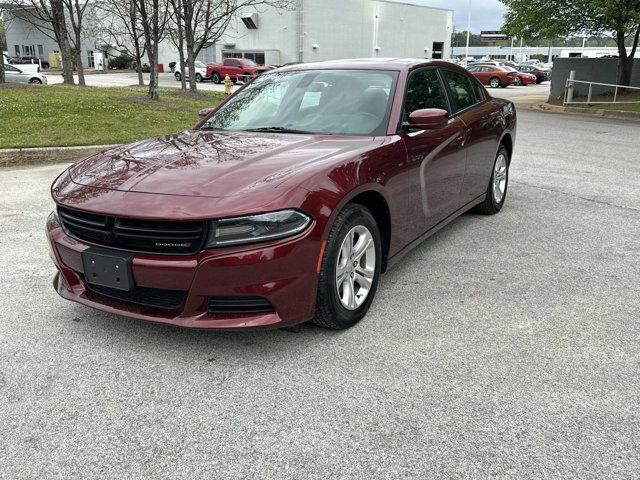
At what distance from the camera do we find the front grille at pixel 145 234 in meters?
2.85

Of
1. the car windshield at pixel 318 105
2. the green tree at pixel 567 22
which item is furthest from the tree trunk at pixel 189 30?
the car windshield at pixel 318 105

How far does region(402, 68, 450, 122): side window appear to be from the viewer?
13.9ft

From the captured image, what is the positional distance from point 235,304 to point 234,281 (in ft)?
0.48

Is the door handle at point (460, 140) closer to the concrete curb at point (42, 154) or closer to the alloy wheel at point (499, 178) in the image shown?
the alloy wheel at point (499, 178)

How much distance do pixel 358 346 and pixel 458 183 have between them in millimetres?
2155

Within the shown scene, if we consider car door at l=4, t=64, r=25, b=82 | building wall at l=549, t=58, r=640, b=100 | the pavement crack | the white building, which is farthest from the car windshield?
the white building

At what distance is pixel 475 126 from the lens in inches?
203

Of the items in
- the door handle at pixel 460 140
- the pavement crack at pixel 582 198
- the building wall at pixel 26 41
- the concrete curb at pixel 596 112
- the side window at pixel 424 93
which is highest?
the building wall at pixel 26 41

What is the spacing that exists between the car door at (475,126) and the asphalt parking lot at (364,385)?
0.92 m

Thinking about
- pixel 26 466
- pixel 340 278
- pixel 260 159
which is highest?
pixel 260 159

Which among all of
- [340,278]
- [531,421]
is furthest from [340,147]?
[531,421]

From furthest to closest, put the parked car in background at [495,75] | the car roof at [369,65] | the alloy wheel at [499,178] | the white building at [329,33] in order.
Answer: the white building at [329,33] → the parked car in background at [495,75] → the alloy wheel at [499,178] → the car roof at [369,65]

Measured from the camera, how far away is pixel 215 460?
2354 millimetres

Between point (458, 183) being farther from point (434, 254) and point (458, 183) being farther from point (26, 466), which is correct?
point (26, 466)
